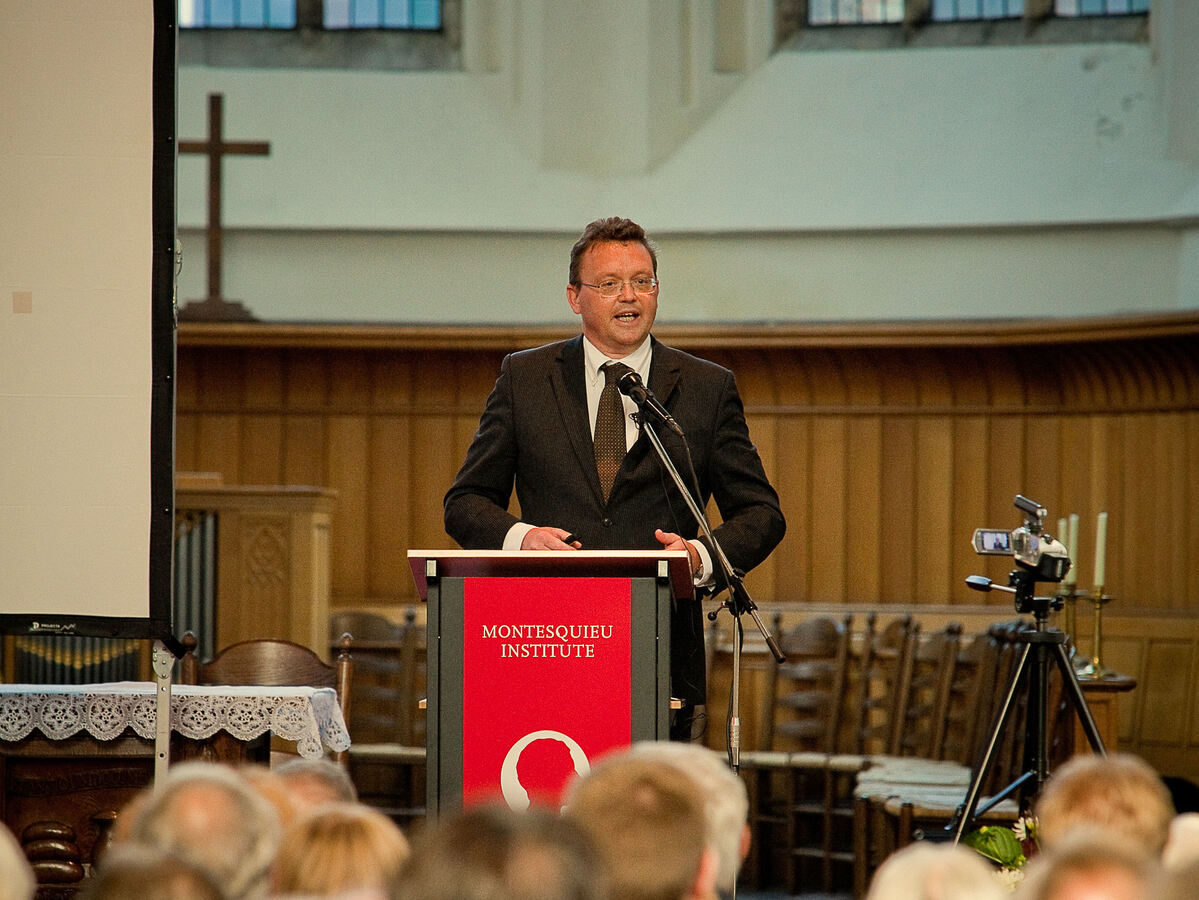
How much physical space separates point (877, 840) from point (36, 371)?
377 centimetres

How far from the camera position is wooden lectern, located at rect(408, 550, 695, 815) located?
8.71 ft

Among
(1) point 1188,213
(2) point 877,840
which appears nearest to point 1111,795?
(2) point 877,840

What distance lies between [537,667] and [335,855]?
108 centimetres

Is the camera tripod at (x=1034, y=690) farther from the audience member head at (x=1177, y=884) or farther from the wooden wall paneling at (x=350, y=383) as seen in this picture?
the wooden wall paneling at (x=350, y=383)

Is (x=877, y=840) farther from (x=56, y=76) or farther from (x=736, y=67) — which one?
(x=736, y=67)

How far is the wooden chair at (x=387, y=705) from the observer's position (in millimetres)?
6996

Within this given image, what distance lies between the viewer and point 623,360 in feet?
10.6

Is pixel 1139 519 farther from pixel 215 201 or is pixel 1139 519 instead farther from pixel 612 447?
pixel 612 447

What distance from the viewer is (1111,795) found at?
1.83m

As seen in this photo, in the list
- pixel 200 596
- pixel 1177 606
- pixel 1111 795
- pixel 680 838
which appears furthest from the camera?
pixel 1177 606

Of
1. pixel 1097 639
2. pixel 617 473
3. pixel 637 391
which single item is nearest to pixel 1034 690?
pixel 1097 639

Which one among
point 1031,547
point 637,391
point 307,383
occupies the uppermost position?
point 307,383

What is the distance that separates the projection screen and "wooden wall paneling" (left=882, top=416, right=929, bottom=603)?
5520mm

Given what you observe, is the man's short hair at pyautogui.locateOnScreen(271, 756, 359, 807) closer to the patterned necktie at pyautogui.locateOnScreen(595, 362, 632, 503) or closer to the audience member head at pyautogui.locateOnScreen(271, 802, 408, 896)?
the audience member head at pyautogui.locateOnScreen(271, 802, 408, 896)
